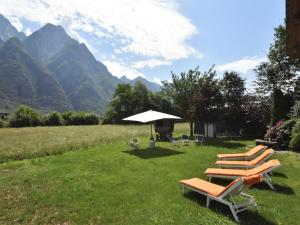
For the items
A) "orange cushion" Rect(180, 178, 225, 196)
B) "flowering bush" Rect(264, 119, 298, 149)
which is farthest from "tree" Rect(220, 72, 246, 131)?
"orange cushion" Rect(180, 178, 225, 196)

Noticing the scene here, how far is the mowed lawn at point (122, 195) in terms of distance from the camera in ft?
20.1

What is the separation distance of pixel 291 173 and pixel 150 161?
18.8 ft

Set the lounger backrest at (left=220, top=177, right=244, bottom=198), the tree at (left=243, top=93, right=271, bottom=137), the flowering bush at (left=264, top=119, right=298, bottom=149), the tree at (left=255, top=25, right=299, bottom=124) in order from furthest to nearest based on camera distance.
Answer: the tree at (left=255, top=25, right=299, bottom=124), the tree at (left=243, top=93, right=271, bottom=137), the flowering bush at (left=264, top=119, right=298, bottom=149), the lounger backrest at (left=220, top=177, right=244, bottom=198)

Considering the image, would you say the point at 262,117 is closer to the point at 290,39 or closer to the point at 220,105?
the point at 220,105

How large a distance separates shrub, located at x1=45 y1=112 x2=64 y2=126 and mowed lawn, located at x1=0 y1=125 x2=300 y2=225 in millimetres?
42951

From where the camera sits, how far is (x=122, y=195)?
24.7ft

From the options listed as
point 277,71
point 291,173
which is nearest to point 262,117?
point 277,71

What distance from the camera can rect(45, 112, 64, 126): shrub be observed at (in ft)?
174

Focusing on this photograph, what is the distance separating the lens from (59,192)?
7855 millimetres

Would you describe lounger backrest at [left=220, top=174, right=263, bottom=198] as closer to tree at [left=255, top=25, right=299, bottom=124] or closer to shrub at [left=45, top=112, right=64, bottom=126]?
tree at [left=255, top=25, right=299, bottom=124]

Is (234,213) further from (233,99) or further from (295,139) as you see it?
(233,99)

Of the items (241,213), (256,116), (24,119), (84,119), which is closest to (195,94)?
(256,116)

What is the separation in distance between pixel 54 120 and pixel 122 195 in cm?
4963

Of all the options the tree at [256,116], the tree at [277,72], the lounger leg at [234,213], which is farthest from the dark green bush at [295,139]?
the tree at [277,72]
